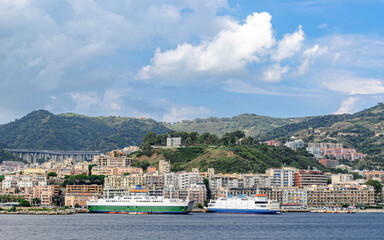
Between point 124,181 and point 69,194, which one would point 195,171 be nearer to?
point 124,181

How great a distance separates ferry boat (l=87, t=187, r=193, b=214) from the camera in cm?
13562

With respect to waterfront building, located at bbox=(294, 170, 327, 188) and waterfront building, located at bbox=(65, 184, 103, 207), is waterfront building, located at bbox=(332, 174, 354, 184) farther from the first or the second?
waterfront building, located at bbox=(65, 184, 103, 207)

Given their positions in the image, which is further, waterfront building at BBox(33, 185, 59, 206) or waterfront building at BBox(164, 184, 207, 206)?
waterfront building at BBox(33, 185, 59, 206)

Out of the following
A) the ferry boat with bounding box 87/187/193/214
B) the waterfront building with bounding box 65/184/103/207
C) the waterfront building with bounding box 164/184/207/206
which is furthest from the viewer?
the waterfront building with bounding box 65/184/103/207

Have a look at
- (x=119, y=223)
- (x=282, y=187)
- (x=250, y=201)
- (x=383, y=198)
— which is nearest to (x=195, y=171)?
(x=282, y=187)

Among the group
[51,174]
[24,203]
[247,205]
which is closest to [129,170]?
[51,174]

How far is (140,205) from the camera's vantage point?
5438 inches

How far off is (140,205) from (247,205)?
23989 mm

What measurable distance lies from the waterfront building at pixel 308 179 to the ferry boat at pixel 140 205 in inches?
1762

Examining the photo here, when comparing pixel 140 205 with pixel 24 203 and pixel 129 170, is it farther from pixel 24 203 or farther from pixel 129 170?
pixel 129 170

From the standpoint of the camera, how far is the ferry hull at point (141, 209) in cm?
13550

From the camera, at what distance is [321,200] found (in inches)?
6555

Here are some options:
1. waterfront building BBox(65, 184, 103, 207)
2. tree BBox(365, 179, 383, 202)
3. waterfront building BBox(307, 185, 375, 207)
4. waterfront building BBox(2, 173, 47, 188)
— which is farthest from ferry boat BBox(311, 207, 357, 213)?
waterfront building BBox(2, 173, 47, 188)

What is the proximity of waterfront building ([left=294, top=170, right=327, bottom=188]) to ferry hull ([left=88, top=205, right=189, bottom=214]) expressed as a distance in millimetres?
49218
